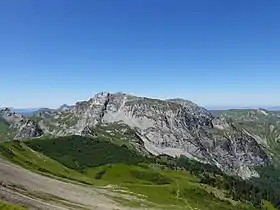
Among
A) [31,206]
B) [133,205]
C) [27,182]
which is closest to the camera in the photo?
[31,206]

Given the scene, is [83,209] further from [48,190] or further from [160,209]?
[160,209]

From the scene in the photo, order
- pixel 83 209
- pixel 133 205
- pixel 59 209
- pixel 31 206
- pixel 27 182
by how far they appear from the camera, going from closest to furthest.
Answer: pixel 31 206
pixel 59 209
pixel 83 209
pixel 27 182
pixel 133 205

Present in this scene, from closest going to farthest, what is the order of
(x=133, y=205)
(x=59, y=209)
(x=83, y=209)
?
(x=59, y=209) < (x=83, y=209) < (x=133, y=205)

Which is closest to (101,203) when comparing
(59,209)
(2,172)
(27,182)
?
(27,182)

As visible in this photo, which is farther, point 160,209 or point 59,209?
point 160,209

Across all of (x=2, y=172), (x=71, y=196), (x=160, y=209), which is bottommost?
(x=160, y=209)

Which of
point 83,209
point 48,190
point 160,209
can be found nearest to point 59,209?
point 83,209

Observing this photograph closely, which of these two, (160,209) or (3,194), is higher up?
(3,194)

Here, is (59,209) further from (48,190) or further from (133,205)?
(133,205)

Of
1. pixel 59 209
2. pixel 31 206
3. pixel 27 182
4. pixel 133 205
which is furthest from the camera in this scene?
pixel 133 205
